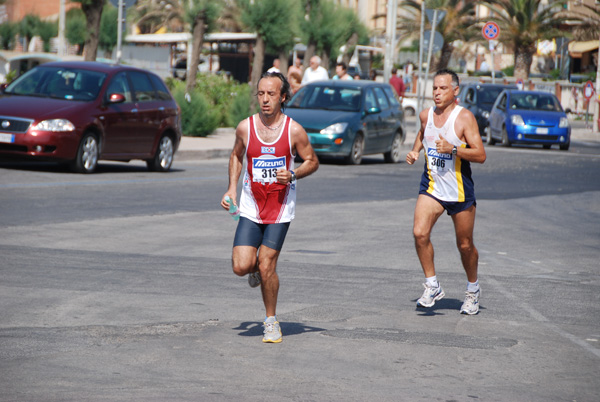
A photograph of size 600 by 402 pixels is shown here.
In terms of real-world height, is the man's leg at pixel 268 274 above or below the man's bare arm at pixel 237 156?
below

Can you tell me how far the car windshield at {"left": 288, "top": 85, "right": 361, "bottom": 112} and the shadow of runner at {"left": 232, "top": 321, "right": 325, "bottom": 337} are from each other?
1577cm

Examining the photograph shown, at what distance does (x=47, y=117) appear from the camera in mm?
16188

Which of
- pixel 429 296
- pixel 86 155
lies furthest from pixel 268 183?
pixel 86 155

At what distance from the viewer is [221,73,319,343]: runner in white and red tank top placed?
21.5ft

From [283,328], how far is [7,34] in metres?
74.6

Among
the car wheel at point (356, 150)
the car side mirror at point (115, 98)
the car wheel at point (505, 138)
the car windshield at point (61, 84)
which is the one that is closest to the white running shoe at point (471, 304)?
the car side mirror at point (115, 98)

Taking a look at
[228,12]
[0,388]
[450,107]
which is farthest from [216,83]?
[228,12]

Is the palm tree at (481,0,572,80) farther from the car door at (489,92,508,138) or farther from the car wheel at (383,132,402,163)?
the car wheel at (383,132,402,163)

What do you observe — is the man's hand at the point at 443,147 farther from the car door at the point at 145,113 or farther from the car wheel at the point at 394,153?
the car wheel at the point at 394,153

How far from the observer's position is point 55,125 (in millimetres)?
16172

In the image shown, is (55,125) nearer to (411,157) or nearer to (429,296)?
(411,157)

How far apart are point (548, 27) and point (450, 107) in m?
48.9

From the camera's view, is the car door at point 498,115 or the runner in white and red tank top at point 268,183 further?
the car door at point 498,115

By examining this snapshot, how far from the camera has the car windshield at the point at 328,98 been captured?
2272cm
